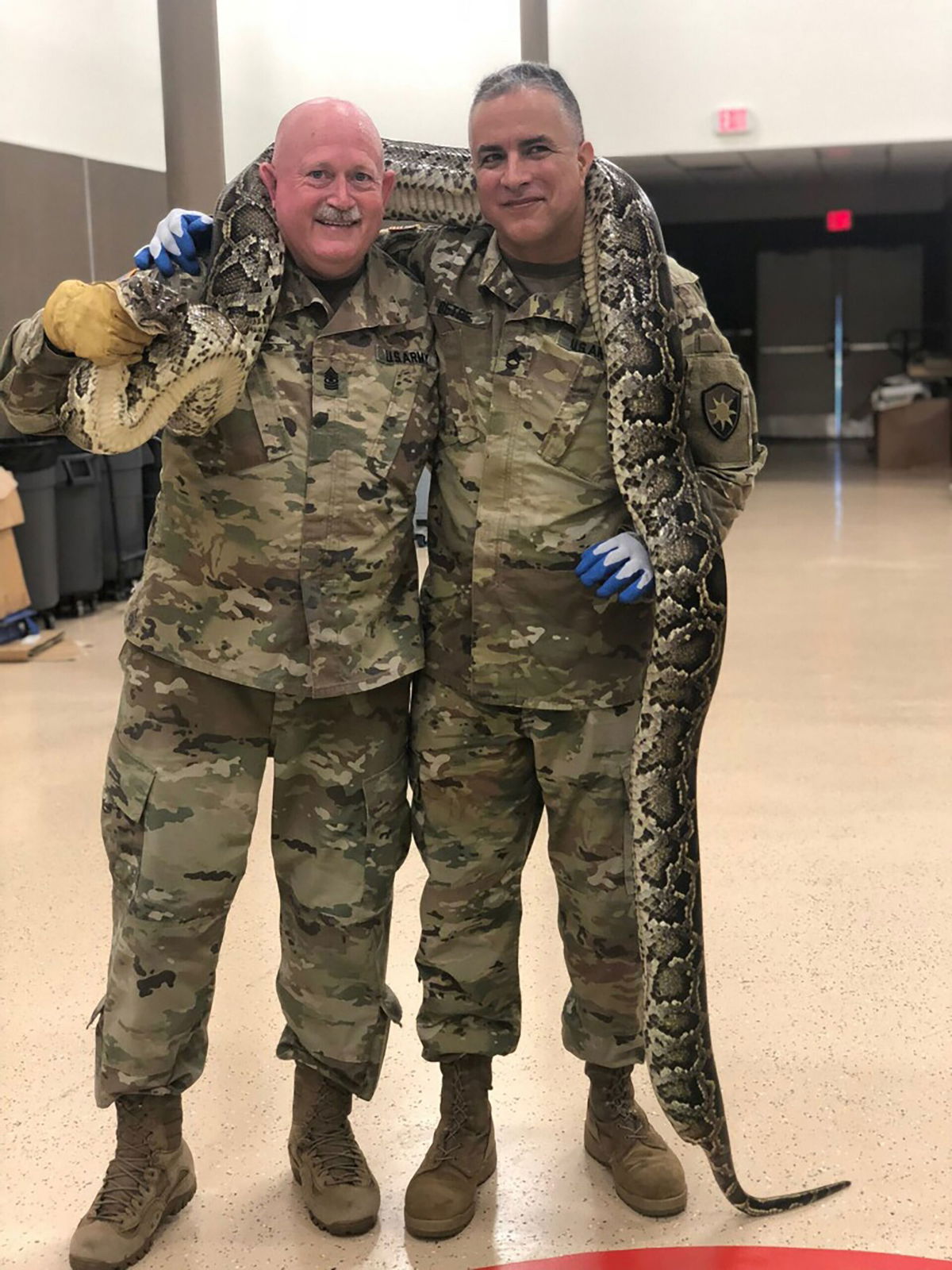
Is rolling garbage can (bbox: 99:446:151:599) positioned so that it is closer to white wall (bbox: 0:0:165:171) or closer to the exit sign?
white wall (bbox: 0:0:165:171)

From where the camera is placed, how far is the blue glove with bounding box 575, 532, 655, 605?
7.56 ft

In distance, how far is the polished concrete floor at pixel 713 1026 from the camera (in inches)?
95.6

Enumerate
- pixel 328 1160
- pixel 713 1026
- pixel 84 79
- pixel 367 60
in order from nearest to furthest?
pixel 328 1160 → pixel 713 1026 → pixel 84 79 → pixel 367 60

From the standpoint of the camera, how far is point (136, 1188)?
239cm

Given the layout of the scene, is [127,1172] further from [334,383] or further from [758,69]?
[758,69]

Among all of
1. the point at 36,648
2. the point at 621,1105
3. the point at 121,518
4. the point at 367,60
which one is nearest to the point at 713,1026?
the point at 621,1105

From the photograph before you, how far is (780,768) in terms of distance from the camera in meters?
4.98

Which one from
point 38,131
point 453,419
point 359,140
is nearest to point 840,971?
point 453,419

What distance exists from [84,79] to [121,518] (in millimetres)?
3072

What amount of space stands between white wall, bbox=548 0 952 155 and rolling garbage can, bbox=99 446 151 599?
5.59 metres

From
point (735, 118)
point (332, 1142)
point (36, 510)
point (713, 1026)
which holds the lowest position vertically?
point (713, 1026)

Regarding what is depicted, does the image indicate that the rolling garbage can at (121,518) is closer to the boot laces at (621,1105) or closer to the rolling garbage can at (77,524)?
the rolling garbage can at (77,524)

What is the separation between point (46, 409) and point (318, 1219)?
1509 mm

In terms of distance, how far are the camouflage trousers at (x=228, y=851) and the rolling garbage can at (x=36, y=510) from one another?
5153mm
